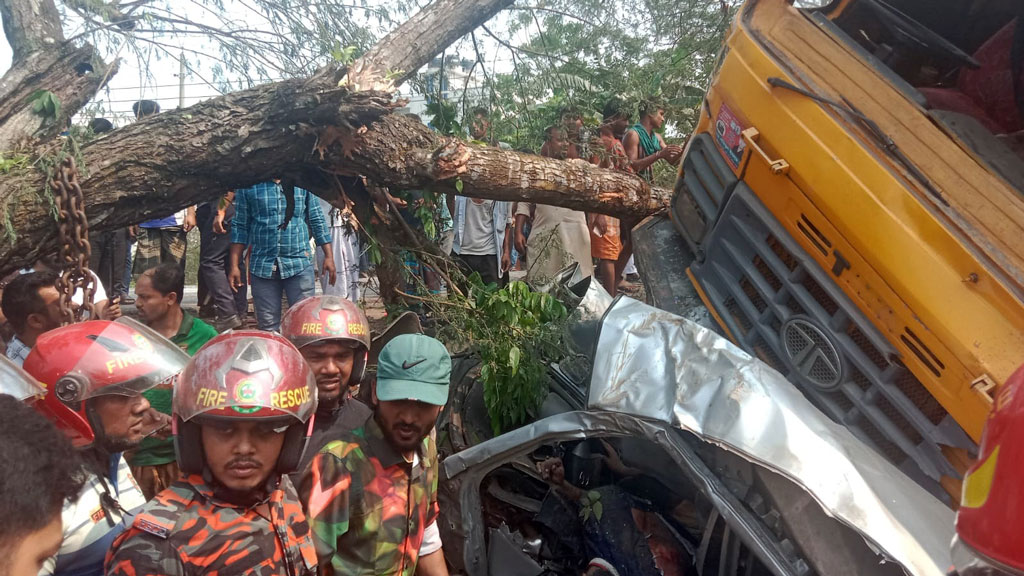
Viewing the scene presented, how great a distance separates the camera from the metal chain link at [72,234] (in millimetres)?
2615

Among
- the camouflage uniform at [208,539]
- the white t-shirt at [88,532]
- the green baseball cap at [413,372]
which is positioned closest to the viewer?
the camouflage uniform at [208,539]

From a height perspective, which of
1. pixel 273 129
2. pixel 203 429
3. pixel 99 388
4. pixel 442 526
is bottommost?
pixel 442 526

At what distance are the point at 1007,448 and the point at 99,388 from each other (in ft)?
7.43

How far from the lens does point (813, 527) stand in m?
2.13

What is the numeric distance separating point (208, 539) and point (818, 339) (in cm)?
226

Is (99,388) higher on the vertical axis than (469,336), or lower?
lower

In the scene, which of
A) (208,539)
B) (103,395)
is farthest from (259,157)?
(208,539)

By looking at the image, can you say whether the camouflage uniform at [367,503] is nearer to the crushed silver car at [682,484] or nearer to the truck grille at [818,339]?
the crushed silver car at [682,484]

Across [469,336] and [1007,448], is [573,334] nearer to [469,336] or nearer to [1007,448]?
[469,336]

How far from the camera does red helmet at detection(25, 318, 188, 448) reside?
2.04 metres

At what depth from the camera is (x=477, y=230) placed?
6.73 meters

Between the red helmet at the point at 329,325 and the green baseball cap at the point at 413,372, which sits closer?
the green baseball cap at the point at 413,372

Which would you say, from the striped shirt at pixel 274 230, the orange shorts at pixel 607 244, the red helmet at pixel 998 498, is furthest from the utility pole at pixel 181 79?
the red helmet at pixel 998 498

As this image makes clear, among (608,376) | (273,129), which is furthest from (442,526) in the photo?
(273,129)
